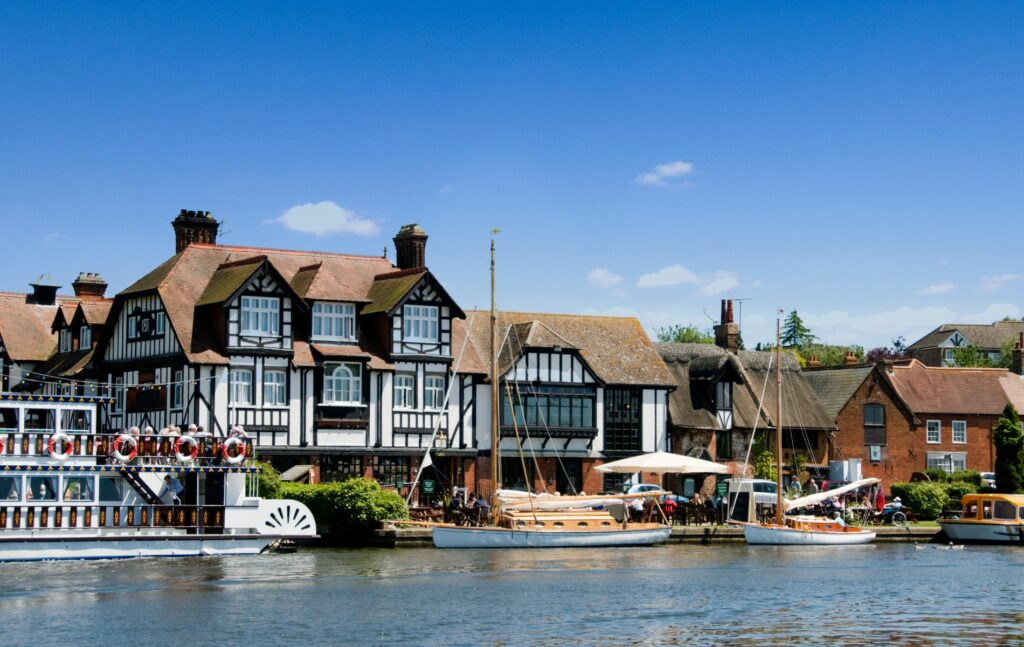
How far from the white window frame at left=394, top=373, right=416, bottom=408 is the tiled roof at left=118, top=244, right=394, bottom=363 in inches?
127

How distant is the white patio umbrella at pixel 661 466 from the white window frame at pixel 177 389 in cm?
1483

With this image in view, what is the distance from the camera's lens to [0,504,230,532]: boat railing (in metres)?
39.9

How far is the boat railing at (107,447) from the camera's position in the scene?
4009 centimetres

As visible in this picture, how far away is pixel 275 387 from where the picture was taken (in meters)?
53.3

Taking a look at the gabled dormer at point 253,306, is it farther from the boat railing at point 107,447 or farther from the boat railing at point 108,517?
the boat railing at point 108,517

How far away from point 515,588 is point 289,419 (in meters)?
19.8

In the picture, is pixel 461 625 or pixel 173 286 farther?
pixel 173 286

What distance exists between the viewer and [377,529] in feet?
155

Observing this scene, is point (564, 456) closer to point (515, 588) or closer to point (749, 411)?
point (749, 411)

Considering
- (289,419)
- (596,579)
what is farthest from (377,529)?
(596,579)

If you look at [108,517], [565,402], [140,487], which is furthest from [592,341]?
[108,517]

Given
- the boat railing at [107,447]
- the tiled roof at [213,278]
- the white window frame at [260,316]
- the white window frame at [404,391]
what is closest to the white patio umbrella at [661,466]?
the white window frame at [404,391]

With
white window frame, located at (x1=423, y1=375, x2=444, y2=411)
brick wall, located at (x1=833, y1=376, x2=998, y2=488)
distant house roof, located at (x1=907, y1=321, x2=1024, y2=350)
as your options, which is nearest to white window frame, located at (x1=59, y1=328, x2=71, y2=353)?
white window frame, located at (x1=423, y1=375, x2=444, y2=411)

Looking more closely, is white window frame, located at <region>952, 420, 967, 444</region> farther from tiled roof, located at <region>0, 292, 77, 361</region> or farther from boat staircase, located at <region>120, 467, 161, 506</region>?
boat staircase, located at <region>120, 467, 161, 506</region>
